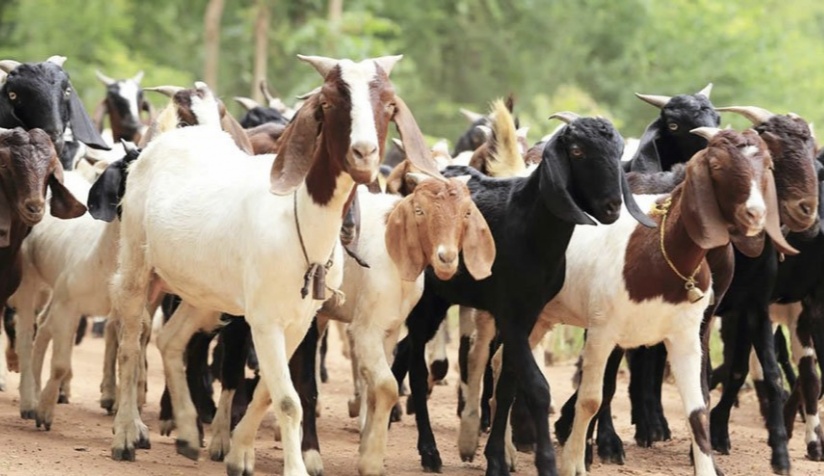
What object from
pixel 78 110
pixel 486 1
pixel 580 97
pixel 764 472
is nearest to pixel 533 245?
pixel 764 472

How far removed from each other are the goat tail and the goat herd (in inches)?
0.6

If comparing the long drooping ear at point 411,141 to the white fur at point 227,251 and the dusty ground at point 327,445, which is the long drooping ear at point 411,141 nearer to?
the white fur at point 227,251

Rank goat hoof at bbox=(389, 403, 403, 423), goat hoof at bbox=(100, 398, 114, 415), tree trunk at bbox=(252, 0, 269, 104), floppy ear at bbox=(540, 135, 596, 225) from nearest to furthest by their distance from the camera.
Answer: floppy ear at bbox=(540, 135, 596, 225) → goat hoof at bbox=(100, 398, 114, 415) → goat hoof at bbox=(389, 403, 403, 423) → tree trunk at bbox=(252, 0, 269, 104)

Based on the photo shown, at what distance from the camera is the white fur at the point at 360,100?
7.85 m

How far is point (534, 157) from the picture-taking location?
38.6 feet

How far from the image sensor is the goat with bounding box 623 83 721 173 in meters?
10.8

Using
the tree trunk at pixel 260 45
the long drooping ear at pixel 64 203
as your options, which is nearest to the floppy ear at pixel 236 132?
the long drooping ear at pixel 64 203

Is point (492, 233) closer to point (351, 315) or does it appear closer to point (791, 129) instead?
point (351, 315)

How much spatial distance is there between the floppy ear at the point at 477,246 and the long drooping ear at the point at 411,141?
0.96 metres

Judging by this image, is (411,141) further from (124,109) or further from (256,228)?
(124,109)

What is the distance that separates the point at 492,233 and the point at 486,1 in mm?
25083

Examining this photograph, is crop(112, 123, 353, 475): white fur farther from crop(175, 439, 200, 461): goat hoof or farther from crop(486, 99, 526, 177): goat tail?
crop(486, 99, 526, 177): goat tail

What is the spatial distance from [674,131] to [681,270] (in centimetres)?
209

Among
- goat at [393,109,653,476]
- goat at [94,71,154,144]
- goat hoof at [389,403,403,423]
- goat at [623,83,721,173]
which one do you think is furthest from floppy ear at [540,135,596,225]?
goat at [94,71,154,144]
